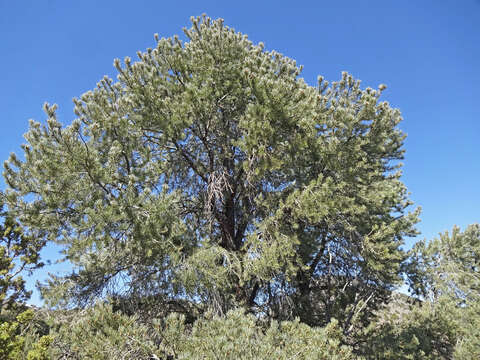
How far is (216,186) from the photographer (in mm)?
6094

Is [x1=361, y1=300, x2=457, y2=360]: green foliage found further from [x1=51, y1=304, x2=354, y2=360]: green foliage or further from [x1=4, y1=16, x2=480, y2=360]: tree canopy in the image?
[x1=51, y1=304, x2=354, y2=360]: green foliage

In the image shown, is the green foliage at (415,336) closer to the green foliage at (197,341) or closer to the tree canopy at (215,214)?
the tree canopy at (215,214)

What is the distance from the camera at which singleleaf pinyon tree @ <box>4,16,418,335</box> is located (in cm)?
432

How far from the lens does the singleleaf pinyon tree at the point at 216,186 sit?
432 cm

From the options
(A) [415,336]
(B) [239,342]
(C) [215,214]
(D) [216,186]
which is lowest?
(A) [415,336]

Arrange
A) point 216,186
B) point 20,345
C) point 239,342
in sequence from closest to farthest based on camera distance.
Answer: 1. point 239,342
2. point 20,345
3. point 216,186

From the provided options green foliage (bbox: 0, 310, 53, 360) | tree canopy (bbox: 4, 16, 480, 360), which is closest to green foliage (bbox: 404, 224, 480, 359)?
tree canopy (bbox: 4, 16, 480, 360)

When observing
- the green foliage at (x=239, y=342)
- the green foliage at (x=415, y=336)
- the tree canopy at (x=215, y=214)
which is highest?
the tree canopy at (x=215, y=214)

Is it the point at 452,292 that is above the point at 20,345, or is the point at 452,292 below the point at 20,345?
above

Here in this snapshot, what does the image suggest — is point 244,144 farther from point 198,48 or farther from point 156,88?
point 198,48

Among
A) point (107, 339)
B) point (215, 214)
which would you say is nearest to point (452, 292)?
point (215, 214)

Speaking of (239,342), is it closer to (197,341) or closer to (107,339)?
(197,341)

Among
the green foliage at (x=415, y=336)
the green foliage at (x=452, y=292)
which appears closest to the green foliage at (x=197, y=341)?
the green foliage at (x=415, y=336)

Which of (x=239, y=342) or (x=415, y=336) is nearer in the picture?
(x=239, y=342)
